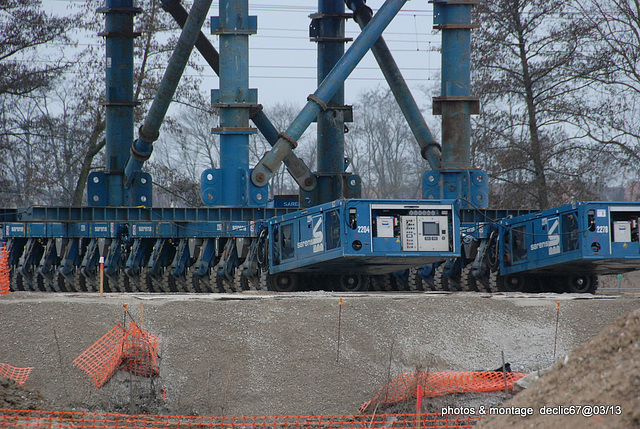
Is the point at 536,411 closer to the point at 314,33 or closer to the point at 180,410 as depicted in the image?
the point at 180,410

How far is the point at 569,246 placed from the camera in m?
23.9

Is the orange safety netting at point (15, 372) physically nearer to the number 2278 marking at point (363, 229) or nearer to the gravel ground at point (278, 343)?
the gravel ground at point (278, 343)

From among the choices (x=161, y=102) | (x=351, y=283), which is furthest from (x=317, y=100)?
(x=161, y=102)

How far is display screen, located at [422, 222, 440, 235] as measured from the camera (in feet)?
76.5

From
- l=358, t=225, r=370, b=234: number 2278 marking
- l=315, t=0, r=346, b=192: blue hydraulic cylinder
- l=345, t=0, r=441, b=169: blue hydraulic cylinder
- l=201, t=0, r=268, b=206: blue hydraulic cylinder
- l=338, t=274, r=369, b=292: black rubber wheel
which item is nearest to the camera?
l=358, t=225, r=370, b=234: number 2278 marking

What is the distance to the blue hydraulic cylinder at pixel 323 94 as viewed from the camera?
97.8 feet

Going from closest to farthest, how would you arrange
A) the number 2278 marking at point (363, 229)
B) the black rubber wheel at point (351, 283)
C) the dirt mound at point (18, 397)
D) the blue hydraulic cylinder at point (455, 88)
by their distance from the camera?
1. the dirt mound at point (18, 397)
2. the number 2278 marking at point (363, 229)
3. the black rubber wheel at point (351, 283)
4. the blue hydraulic cylinder at point (455, 88)

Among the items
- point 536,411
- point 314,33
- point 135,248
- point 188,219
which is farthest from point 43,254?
point 536,411

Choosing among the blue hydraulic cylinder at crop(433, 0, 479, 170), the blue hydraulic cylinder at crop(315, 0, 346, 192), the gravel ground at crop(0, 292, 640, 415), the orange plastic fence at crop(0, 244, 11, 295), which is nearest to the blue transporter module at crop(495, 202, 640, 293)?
the blue hydraulic cylinder at crop(433, 0, 479, 170)

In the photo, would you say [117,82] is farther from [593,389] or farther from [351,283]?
[593,389]

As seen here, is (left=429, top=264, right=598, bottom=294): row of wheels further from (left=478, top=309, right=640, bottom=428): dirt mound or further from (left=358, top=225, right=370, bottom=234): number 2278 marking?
(left=478, top=309, right=640, bottom=428): dirt mound

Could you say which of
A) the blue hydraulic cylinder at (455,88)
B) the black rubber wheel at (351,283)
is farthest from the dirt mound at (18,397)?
the blue hydraulic cylinder at (455,88)

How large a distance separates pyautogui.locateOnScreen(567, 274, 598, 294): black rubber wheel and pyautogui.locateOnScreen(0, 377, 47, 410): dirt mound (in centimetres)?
1673

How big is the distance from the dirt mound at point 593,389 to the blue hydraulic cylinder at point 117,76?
93.5ft
